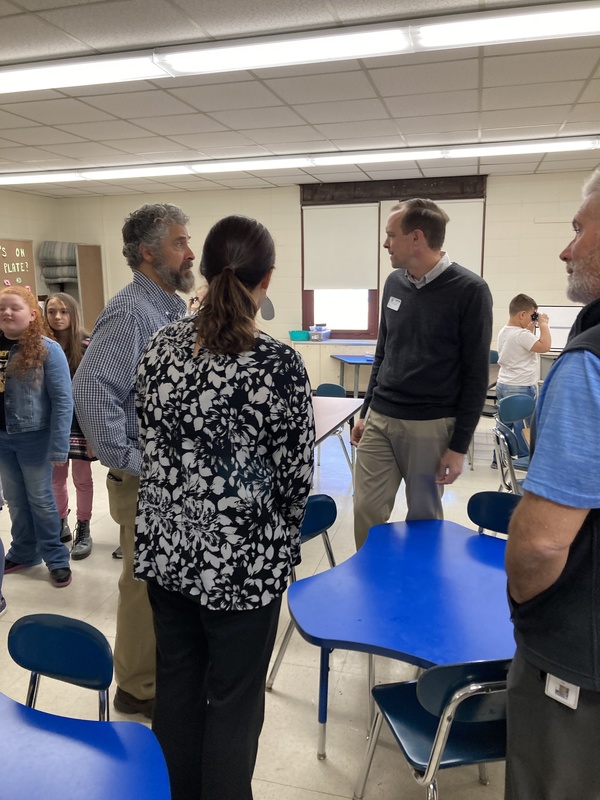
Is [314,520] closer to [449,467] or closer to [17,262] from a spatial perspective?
[449,467]

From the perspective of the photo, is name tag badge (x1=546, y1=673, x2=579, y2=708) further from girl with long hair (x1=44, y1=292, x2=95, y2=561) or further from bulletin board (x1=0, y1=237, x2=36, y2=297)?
bulletin board (x1=0, y1=237, x2=36, y2=297)

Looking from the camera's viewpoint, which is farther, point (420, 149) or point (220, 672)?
point (420, 149)

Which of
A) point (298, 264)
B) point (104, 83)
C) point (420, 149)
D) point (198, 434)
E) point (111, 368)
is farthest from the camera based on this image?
point (298, 264)

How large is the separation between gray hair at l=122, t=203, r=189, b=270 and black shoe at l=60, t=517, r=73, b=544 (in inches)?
85.7

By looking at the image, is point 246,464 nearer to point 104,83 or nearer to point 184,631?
point 184,631

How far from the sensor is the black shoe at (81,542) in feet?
10.4

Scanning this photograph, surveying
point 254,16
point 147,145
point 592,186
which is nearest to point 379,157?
point 147,145

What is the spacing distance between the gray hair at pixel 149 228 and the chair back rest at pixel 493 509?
4.58 feet

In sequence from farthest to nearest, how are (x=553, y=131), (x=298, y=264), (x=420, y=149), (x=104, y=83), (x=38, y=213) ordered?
(x=38, y=213) < (x=298, y=264) < (x=420, y=149) < (x=553, y=131) < (x=104, y=83)

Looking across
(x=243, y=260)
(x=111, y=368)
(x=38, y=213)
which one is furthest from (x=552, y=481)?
(x=38, y=213)

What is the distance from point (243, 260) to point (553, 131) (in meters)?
4.92

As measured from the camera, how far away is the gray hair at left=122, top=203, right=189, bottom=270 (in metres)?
1.78

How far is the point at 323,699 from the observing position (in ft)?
5.54

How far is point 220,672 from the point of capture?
3.99 feet
